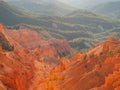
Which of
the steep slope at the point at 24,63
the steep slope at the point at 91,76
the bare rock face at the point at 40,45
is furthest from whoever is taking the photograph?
the bare rock face at the point at 40,45

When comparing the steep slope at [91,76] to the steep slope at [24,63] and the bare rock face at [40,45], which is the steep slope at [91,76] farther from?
the bare rock face at [40,45]

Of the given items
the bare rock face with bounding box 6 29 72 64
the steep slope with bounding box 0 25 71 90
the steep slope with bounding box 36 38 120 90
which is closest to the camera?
the steep slope with bounding box 36 38 120 90

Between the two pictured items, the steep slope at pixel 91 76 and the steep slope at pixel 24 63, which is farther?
the steep slope at pixel 24 63

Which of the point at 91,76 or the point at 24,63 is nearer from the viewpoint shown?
the point at 91,76

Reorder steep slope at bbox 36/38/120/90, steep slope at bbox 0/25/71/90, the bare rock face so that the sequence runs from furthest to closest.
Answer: the bare rock face
steep slope at bbox 0/25/71/90
steep slope at bbox 36/38/120/90

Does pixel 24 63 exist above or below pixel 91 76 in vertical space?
below

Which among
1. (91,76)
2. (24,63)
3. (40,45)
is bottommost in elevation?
(40,45)

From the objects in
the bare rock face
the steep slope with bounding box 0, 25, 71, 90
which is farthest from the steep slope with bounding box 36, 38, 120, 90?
the bare rock face

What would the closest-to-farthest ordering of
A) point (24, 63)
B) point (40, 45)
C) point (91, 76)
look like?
point (91, 76), point (24, 63), point (40, 45)

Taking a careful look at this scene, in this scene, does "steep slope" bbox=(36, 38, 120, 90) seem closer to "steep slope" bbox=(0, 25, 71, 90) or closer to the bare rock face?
"steep slope" bbox=(0, 25, 71, 90)

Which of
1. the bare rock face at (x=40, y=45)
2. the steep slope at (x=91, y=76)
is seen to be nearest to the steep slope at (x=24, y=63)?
the bare rock face at (x=40, y=45)

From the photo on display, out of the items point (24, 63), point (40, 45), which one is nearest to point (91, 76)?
point (24, 63)

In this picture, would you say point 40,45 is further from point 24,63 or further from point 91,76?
point 91,76

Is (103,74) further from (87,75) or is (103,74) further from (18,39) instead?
(18,39)
